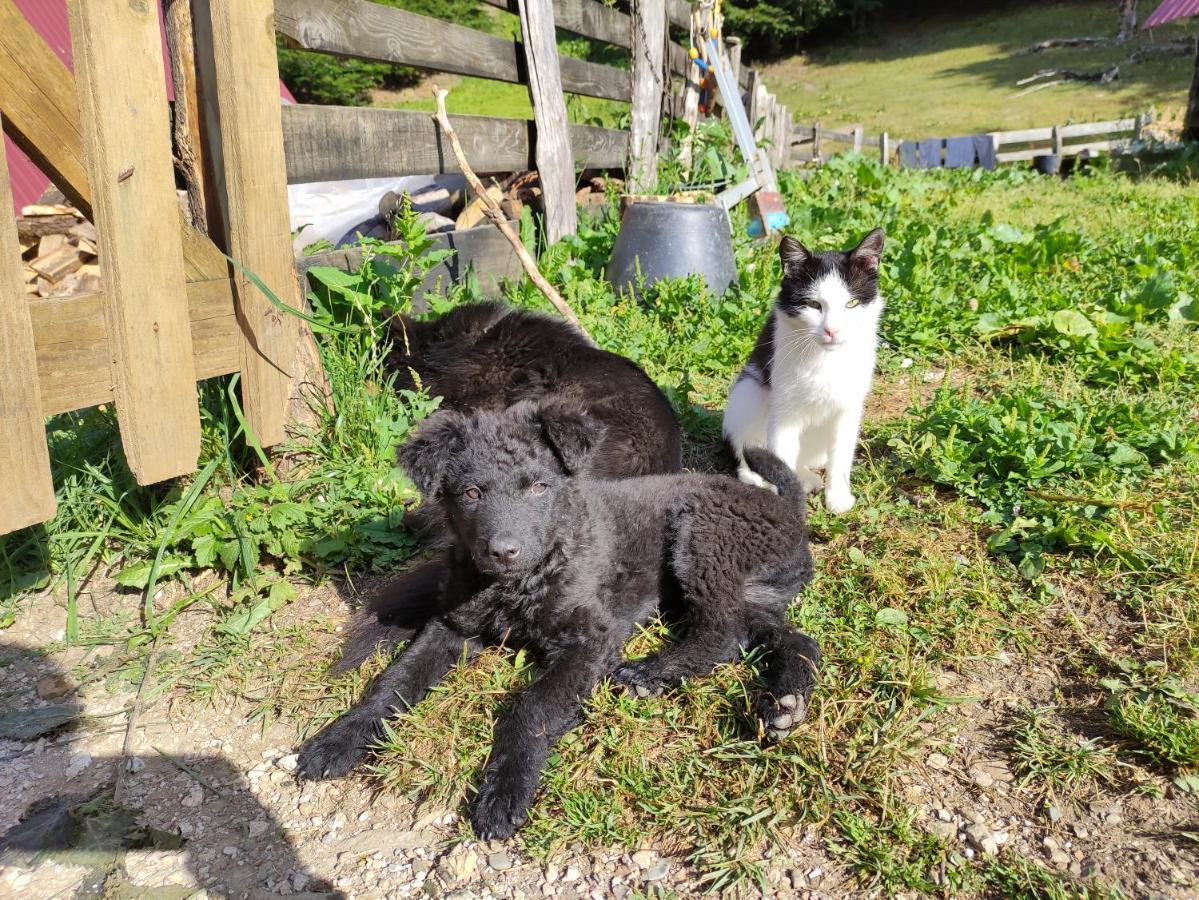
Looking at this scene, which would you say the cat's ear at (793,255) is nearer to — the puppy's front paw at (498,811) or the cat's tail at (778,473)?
the cat's tail at (778,473)

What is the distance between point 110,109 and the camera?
2684 millimetres

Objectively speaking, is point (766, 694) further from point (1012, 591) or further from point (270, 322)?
point (270, 322)

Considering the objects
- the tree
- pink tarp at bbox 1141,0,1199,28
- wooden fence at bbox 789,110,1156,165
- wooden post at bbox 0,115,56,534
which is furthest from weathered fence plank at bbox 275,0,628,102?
the tree

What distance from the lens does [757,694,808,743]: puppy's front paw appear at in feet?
8.05

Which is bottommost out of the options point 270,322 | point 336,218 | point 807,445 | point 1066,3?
point 807,445

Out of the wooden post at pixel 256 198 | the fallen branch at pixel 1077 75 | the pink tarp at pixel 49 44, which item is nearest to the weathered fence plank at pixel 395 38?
the wooden post at pixel 256 198

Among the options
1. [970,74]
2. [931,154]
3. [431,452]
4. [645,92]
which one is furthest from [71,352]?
[970,74]

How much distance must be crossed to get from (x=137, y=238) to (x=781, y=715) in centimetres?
267

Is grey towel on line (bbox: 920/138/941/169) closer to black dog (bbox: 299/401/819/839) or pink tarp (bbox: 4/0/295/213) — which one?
pink tarp (bbox: 4/0/295/213)

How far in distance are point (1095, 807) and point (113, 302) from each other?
3.40 metres

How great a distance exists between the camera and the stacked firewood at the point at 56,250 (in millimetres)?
5816

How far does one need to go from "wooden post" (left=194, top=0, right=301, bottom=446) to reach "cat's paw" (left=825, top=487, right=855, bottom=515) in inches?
98.1

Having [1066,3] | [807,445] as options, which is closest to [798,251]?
[807,445]

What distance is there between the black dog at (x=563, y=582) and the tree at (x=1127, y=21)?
1513 inches
